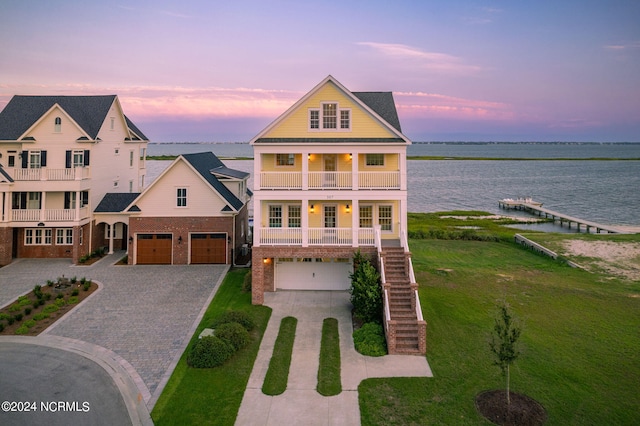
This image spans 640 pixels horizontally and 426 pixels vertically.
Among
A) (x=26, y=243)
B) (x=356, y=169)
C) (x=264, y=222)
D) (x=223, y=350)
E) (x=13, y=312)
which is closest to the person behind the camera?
(x=223, y=350)

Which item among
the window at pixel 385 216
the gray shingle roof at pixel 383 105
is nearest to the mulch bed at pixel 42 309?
the window at pixel 385 216

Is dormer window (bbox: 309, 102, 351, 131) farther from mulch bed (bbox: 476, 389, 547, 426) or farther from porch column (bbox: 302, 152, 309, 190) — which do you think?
mulch bed (bbox: 476, 389, 547, 426)

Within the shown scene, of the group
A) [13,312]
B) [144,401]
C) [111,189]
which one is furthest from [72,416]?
[111,189]

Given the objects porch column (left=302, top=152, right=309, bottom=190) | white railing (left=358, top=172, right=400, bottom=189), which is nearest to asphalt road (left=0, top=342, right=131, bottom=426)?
porch column (left=302, top=152, right=309, bottom=190)

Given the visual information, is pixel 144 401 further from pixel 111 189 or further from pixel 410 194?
pixel 410 194

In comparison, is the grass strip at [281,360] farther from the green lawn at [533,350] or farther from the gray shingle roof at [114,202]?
the gray shingle roof at [114,202]

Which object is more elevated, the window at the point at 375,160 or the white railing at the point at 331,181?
the window at the point at 375,160
